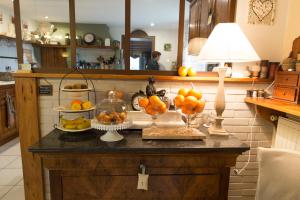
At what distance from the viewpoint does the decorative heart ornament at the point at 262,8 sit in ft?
5.23

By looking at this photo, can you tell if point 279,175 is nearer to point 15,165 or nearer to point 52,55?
point 15,165

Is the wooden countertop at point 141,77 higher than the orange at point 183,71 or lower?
lower

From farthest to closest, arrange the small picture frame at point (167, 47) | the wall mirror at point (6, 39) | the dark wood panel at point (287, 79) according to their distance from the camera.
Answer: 1. the small picture frame at point (167, 47)
2. the wall mirror at point (6, 39)
3. the dark wood panel at point (287, 79)

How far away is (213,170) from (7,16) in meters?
4.98

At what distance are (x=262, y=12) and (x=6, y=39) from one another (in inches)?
→ 174

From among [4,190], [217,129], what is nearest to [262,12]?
[217,129]

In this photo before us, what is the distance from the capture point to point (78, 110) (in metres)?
1.28

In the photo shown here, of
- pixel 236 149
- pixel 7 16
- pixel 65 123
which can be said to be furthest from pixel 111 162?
pixel 7 16

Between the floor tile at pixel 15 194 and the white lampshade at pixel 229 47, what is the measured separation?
213cm

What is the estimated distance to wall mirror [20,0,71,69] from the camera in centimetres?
435

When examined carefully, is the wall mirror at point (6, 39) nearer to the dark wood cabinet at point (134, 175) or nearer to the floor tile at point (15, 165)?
the floor tile at point (15, 165)

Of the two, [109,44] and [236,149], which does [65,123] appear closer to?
[236,149]

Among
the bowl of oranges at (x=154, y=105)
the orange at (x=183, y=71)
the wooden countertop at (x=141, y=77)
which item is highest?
the orange at (x=183, y=71)

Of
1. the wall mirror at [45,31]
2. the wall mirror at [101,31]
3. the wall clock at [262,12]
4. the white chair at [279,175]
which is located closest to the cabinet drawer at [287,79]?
the wall clock at [262,12]
